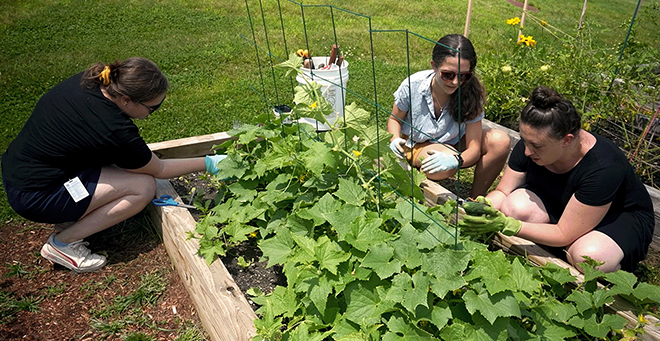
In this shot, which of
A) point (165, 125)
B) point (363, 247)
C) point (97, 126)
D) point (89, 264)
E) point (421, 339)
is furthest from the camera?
point (165, 125)

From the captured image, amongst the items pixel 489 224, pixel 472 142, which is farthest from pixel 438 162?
pixel 489 224

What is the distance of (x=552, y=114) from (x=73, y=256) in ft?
7.87

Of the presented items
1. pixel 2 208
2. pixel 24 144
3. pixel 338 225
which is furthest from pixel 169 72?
pixel 338 225

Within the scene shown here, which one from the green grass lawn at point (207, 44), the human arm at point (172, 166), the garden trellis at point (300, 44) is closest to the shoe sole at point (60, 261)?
the human arm at point (172, 166)

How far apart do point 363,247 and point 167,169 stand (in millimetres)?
1434

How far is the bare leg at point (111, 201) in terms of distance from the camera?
2574 mm

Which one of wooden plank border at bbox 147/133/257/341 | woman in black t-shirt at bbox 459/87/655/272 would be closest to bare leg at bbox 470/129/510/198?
woman in black t-shirt at bbox 459/87/655/272

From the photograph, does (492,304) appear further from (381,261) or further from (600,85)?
(600,85)

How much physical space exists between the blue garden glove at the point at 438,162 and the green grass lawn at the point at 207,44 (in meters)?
1.30

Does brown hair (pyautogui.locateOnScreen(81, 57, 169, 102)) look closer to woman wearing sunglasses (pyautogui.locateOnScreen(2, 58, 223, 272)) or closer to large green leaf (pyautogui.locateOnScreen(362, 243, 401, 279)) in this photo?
woman wearing sunglasses (pyautogui.locateOnScreen(2, 58, 223, 272))

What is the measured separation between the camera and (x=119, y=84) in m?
2.44

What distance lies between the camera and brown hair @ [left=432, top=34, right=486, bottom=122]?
2607mm

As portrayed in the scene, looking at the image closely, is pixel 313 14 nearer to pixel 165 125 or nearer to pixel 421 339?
pixel 165 125

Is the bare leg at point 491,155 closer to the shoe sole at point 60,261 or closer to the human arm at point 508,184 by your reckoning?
the human arm at point 508,184
